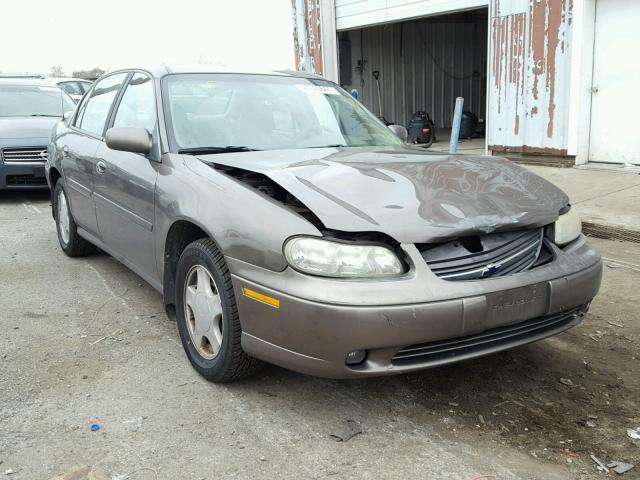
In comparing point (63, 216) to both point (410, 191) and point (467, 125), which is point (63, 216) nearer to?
point (410, 191)

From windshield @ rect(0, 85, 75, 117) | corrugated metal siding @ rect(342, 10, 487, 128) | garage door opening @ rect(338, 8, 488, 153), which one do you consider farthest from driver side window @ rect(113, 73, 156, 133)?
corrugated metal siding @ rect(342, 10, 487, 128)

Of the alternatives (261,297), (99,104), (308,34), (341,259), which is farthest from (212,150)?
(308,34)

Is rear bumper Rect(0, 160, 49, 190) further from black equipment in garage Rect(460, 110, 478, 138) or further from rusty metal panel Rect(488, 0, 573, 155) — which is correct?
black equipment in garage Rect(460, 110, 478, 138)

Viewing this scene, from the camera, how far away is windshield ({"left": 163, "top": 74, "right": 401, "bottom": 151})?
3.71 m

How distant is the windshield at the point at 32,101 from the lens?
9.55 m

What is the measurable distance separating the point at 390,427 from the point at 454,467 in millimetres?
386

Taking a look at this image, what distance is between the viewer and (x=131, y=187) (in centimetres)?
380

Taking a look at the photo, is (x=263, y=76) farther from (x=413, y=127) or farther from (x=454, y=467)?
(x=413, y=127)

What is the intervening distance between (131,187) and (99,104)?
5.05 feet

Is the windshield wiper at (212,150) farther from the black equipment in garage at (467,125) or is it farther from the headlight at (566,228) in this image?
the black equipment in garage at (467,125)

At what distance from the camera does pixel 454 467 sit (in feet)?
8.07

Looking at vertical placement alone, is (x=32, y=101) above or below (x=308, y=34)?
below

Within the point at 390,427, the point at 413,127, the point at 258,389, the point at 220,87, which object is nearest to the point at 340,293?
the point at 390,427

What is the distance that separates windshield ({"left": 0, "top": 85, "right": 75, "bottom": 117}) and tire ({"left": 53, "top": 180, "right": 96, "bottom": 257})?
4502mm
